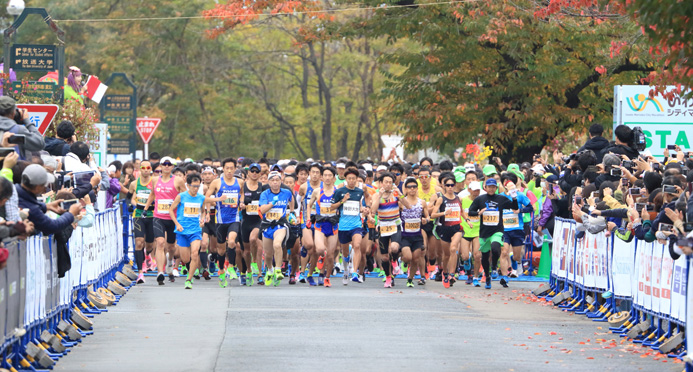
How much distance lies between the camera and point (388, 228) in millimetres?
19672

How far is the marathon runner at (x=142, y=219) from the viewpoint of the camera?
2027 cm

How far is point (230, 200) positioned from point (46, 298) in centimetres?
789

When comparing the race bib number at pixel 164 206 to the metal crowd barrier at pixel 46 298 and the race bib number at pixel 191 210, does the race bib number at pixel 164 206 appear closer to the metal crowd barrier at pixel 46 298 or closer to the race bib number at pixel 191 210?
the race bib number at pixel 191 210

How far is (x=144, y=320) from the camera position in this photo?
14250 mm

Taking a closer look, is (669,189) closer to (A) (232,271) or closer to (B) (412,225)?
(B) (412,225)

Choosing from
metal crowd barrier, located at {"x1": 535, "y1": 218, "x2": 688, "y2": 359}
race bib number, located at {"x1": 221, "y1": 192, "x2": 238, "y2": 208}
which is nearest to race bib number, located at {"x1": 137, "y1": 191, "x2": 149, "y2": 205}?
race bib number, located at {"x1": 221, "y1": 192, "x2": 238, "y2": 208}

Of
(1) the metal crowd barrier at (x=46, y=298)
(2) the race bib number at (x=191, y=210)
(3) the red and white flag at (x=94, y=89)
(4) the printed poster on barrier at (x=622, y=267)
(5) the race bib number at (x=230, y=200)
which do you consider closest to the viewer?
(1) the metal crowd barrier at (x=46, y=298)

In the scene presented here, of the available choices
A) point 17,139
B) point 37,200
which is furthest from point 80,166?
point 37,200

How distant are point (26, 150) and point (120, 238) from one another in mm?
8758

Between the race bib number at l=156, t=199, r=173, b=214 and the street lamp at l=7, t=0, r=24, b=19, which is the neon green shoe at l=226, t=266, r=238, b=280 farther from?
the street lamp at l=7, t=0, r=24, b=19

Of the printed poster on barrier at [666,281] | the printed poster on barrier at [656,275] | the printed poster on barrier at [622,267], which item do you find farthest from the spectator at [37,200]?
the printed poster on barrier at [622,267]

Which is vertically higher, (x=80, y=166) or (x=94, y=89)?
(x=94, y=89)

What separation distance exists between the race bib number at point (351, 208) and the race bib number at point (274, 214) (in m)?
1.14

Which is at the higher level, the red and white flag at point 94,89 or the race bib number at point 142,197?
the red and white flag at point 94,89
